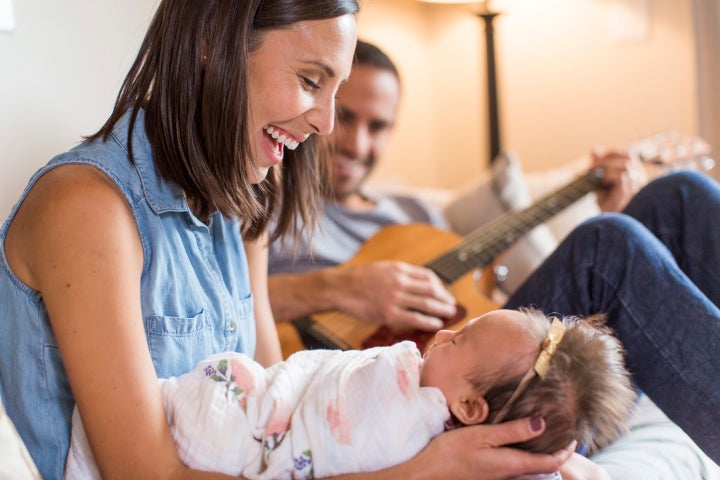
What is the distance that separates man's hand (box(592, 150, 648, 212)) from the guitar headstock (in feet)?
0.35

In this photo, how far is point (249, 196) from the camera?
1082mm

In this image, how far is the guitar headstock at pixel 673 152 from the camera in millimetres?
2125

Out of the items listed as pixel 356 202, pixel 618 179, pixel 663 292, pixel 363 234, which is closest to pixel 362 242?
pixel 363 234

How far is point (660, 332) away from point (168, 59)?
779 millimetres

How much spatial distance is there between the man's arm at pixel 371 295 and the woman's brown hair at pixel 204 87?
572 mm

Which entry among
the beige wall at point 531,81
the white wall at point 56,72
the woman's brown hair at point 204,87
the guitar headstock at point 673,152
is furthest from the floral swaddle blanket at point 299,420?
the beige wall at point 531,81

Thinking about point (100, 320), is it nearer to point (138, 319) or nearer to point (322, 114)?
point (138, 319)

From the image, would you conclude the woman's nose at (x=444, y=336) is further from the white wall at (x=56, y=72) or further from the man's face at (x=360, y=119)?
the man's face at (x=360, y=119)

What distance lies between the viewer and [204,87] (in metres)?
1.00

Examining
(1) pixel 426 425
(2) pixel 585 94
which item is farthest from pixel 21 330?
(2) pixel 585 94

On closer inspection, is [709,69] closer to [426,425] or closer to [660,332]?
[660,332]

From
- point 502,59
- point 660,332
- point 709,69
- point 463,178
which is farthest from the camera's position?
point 463,178

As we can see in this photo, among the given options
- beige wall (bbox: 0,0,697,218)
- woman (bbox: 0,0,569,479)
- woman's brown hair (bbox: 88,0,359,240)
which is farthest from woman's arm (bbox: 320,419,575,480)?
beige wall (bbox: 0,0,697,218)

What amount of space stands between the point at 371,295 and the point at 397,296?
0.06 metres
